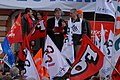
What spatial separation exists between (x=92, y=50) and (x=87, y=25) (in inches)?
114

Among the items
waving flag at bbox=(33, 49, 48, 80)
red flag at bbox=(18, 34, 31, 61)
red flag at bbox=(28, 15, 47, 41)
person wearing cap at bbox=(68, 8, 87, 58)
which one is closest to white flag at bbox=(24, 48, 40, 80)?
waving flag at bbox=(33, 49, 48, 80)

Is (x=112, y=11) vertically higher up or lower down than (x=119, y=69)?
higher up

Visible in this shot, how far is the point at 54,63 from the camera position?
932 centimetres

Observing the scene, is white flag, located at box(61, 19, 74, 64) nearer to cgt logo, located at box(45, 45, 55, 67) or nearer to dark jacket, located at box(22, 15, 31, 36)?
cgt logo, located at box(45, 45, 55, 67)

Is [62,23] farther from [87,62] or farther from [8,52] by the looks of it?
[87,62]

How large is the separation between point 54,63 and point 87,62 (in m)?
1.39

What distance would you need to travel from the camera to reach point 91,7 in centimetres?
1329

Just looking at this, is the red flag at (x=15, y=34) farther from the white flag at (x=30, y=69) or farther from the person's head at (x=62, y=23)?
the white flag at (x=30, y=69)

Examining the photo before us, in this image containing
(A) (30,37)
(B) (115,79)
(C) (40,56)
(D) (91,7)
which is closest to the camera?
(B) (115,79)

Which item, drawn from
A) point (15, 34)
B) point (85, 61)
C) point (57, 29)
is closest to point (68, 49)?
point (57, 29)

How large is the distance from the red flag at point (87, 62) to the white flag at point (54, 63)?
49.5 inches

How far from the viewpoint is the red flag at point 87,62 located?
7941 mm

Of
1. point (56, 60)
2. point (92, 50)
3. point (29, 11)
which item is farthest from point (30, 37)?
point (92, 50)

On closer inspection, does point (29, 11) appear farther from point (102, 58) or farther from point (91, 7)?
point (102, 58)
